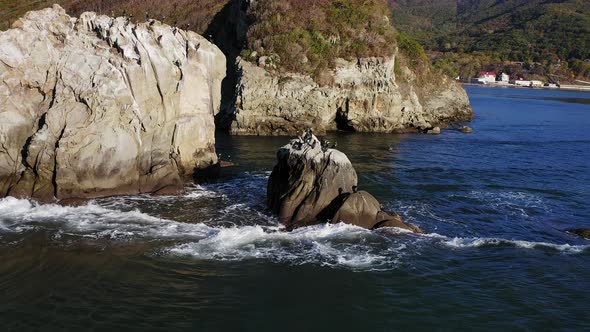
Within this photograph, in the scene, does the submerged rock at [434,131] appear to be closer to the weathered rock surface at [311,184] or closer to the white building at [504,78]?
the weathered rock surface at [311,184]

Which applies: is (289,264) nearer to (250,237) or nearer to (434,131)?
(250,237)

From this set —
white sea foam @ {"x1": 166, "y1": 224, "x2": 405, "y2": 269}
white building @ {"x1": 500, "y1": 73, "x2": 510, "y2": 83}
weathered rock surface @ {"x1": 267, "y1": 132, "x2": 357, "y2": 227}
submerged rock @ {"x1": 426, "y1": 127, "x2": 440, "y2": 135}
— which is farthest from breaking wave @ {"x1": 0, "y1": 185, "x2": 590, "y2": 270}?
white building @ {"x1": 500, "y1": 73, "x2": 510, "y2": 83}

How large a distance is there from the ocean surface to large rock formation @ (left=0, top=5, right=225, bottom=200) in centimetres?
172

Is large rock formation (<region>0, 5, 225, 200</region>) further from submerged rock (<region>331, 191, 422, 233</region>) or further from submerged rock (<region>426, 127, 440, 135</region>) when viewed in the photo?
submerged rock (<region>426, 127, 440, 135</region>)

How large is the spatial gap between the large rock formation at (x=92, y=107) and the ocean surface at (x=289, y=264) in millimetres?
1717

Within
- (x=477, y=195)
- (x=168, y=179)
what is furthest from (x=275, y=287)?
(x=477, y=195)

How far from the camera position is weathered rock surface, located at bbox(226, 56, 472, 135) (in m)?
53.2

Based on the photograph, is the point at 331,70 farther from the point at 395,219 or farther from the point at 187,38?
the point at 395,219

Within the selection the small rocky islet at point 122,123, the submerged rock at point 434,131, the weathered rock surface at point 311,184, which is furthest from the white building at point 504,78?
the weathered rock surface at point 311,184

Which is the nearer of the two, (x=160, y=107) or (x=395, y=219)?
(x=395, y=219)

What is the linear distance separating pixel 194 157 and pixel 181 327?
59.3ft

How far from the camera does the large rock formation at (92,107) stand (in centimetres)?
2561

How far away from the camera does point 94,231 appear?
2119 centimetres

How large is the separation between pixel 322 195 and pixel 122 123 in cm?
1215
